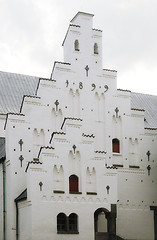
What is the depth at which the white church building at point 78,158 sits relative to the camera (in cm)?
3616

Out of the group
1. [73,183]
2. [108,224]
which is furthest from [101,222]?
[73,183]

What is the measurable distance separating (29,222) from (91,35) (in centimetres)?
1683

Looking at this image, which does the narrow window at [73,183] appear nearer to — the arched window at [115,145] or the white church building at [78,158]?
the white church building at [78,158]

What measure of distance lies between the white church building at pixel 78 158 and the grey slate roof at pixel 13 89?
1.14ft

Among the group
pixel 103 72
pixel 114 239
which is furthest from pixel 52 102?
pixel 114 239

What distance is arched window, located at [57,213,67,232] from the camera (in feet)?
118

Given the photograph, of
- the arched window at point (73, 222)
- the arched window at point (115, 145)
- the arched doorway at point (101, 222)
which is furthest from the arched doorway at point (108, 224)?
the arched window at point (115, 145)

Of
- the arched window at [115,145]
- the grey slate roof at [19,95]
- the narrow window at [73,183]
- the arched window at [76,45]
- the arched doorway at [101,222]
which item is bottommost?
the arched doorway at [101,222]

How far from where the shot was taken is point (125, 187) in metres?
41.6

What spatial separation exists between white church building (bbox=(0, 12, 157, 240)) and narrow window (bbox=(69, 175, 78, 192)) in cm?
7

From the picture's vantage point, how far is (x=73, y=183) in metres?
37.4

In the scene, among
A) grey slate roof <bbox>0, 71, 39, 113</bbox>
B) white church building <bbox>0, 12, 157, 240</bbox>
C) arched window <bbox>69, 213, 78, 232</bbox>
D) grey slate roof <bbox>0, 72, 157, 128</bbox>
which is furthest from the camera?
grey slate roof <bbox>0, 72, 157, 128</bbox>

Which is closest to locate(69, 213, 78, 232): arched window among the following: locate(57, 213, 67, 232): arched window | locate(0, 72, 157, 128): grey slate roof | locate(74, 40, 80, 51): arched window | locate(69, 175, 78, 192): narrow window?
locate(57, 213, 67, 232): arched window

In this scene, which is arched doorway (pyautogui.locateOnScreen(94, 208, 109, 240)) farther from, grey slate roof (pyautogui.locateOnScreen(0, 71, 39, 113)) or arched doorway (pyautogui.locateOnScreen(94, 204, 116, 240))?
grey slate roof (pyautogui.locateOnScreen(0, 71, 39, 113))
